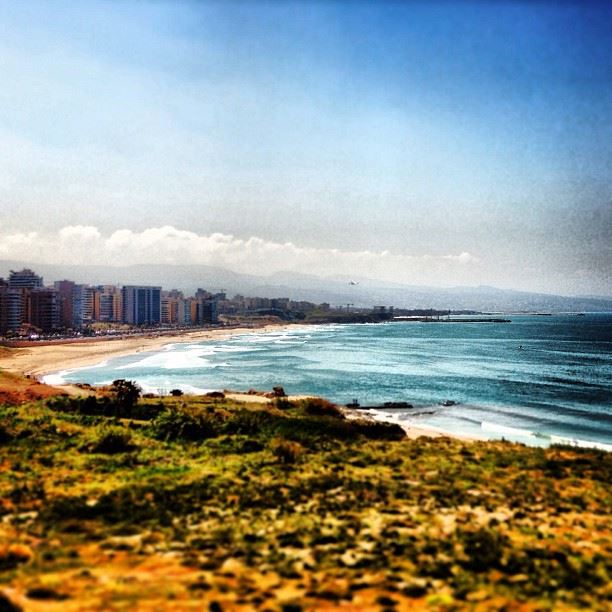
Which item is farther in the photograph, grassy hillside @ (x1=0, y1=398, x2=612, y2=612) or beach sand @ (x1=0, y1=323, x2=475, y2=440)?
→ beach sand @ (x1=0, y1=323, x2=475, y2=440)

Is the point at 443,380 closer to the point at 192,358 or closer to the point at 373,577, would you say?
the point at 192,358

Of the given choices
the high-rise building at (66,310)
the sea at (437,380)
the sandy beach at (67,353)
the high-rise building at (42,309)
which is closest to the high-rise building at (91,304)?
the high-rise building at (66,310)

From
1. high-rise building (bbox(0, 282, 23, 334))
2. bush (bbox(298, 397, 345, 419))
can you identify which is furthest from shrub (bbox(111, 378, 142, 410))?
high-rise building (bbox(0, 282, 23, 334))

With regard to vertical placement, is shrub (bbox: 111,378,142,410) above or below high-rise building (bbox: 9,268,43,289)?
below

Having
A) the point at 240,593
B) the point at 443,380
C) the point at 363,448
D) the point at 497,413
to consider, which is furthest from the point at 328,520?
the point at 443,380

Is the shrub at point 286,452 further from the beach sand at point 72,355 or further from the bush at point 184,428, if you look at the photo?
the beach sand at point 72,355

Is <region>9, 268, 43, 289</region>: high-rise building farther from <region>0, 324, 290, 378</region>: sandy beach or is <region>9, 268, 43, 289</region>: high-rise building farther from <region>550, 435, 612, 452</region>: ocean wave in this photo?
<region>550, 435, 612, 452</region>: ocean wave

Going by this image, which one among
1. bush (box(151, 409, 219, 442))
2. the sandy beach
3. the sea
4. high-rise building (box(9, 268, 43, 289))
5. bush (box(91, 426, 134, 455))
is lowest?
the sandy beach
